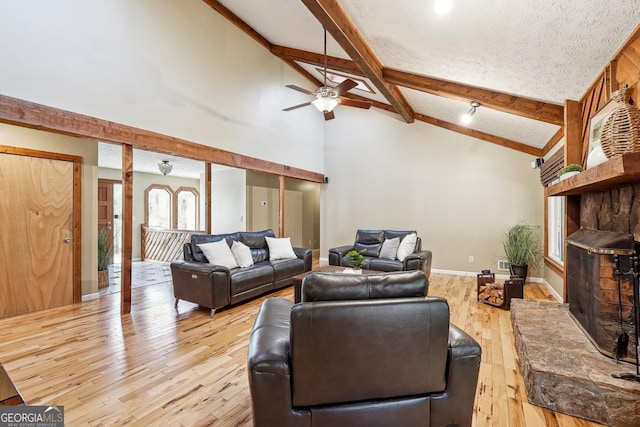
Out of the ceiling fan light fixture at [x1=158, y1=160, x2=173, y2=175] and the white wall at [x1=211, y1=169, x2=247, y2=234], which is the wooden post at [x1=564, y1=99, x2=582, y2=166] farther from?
the ceiling fan light fixture at [x1=158, y1=160, x2=173, y2=175]

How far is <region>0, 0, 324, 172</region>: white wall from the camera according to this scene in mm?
2906

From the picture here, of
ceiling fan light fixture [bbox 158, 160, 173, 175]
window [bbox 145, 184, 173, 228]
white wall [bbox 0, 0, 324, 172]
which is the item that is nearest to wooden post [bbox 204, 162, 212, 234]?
white wall [bbox 0, 0, 324, 172]

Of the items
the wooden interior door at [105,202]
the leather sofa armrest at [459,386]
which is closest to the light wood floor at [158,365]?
the leather sofa armrest at [459,386]

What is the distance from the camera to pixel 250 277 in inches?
157

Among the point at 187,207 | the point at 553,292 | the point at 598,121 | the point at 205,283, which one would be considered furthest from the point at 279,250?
the point at 187,207

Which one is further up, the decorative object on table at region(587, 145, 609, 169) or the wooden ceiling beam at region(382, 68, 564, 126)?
the wooden ceiling beam at region(382, 68, 564, 126)

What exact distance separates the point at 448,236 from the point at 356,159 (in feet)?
8.85

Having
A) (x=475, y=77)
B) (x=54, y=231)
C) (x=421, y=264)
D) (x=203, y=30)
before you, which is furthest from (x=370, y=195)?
(x=54, y=231)

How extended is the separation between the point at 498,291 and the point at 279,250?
3.26 meters

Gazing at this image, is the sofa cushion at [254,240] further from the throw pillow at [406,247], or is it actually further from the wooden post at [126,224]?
the throw pillow at [406,247]

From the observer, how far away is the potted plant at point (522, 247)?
5109mm

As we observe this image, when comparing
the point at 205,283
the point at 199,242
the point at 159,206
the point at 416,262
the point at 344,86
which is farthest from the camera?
the point at 159,206

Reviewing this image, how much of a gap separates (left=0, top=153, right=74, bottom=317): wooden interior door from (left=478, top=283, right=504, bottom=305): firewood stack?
5.59m

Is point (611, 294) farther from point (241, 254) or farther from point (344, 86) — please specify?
point (241, 254)
